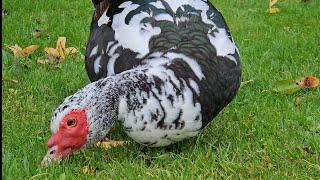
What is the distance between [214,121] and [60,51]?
152 cm

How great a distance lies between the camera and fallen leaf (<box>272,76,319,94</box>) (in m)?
3.71

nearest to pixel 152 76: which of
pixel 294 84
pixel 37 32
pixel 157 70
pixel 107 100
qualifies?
pixel 157 70

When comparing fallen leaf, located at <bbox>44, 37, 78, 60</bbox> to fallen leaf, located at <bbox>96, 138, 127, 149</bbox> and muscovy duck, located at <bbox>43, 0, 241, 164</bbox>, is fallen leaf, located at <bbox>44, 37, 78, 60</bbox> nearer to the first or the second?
muscovy duck, located at <bbox>43, 0, 241, 164</bbox>

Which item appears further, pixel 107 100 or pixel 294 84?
pixel 294 84

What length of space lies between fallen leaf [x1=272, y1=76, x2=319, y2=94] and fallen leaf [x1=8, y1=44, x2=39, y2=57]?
1.61m

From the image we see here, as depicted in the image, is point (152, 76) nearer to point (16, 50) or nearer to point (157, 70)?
point (157, 70)

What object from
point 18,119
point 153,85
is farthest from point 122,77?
point 18,119

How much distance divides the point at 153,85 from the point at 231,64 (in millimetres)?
427

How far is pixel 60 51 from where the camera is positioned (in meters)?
4.43

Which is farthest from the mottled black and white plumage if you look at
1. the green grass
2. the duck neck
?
the green grass

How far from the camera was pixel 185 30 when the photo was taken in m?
2.87

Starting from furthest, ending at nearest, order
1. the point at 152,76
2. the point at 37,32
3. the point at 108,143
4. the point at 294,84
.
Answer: the point at 37,32 < the point at 294,84 < the point at 108,143 < the point at 152,76

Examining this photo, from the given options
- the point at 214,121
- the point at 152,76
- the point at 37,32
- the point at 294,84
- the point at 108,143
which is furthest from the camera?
the point at 37,32

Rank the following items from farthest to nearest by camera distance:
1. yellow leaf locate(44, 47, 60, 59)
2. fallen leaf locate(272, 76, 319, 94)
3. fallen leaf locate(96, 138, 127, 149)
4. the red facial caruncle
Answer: yellow leaf locate(44, 47, 60, 59), fallen leaf locate(272, 76, 319, 94), fallen leaf locate(96, 138, 127, 149), the red facial caruncle
